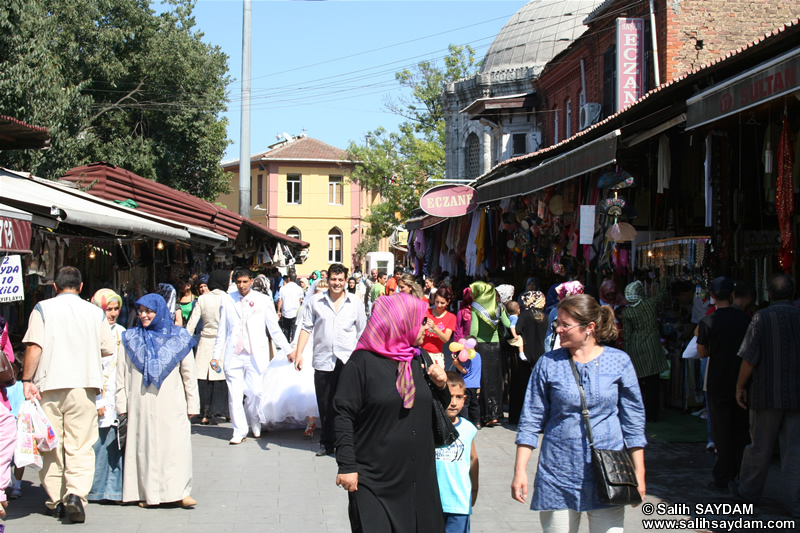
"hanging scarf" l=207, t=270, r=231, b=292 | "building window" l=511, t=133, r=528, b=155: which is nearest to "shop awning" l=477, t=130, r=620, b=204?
"hanging scarf" l=207, t=270, r=231, b=292

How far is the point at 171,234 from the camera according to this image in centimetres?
1052

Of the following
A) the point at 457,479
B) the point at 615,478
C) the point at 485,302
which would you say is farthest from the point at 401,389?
the point at 485,302

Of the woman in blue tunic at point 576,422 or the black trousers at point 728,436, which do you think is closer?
the woman in blue tunic at point 576,422

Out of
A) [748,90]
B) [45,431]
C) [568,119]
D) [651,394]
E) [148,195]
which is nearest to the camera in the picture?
[45,431]

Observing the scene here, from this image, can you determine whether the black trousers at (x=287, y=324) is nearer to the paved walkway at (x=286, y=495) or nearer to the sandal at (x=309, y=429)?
the sandal at (x=309, y=429)

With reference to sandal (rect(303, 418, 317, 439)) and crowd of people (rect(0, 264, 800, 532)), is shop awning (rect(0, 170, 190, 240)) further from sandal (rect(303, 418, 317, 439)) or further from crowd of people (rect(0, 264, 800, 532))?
sandal (rect(303, 418, 317, 439))

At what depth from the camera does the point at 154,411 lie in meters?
6.09

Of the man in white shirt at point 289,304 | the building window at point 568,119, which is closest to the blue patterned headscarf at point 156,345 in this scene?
the man in white shirt at point 289,304

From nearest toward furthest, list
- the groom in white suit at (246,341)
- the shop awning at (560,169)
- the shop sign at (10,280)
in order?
the shop sign at (10,280)
the shop awning at (560,169)
the groom in white suit at (246,341)

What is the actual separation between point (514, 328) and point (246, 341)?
11.0 ft

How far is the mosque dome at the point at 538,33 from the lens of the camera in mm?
29000

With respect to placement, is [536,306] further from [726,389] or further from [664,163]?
[726,389]

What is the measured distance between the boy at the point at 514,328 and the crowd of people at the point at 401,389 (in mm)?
34

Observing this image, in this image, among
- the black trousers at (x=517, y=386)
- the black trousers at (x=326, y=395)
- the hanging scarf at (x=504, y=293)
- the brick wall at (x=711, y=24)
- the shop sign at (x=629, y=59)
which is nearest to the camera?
the black trousers at (x=326, y=395)
